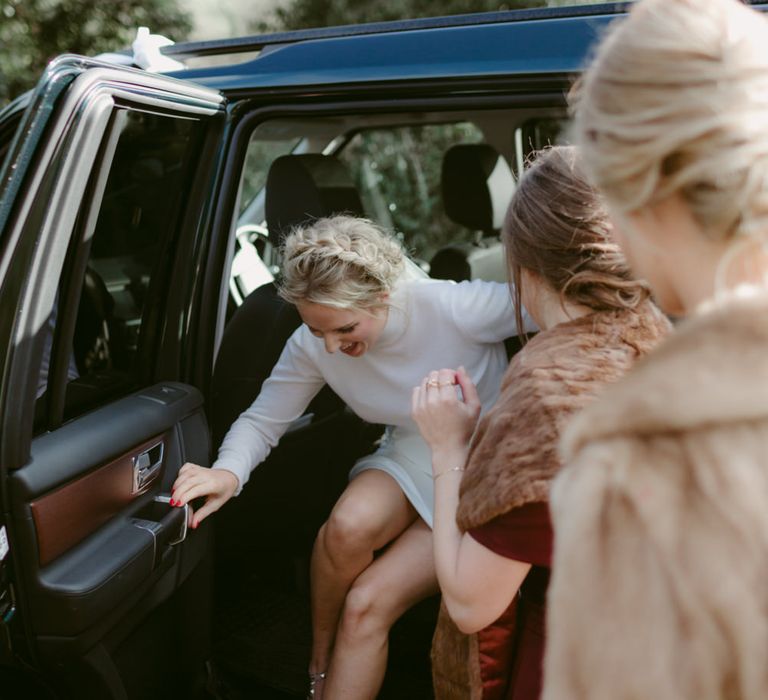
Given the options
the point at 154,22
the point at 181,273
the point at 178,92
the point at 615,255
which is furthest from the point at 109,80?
the point at 154,22

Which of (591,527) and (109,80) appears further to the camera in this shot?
(109,80)

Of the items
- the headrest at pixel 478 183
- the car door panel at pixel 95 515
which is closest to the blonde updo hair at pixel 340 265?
the car door panel at pixel 95 515

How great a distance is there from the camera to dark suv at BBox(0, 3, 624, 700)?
1459 mm

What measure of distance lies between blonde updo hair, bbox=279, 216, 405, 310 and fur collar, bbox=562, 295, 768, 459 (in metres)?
1.33

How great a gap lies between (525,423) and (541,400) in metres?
0.04

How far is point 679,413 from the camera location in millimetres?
747

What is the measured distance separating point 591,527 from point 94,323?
2316 mm

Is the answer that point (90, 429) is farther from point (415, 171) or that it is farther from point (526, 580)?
point (415, 171)

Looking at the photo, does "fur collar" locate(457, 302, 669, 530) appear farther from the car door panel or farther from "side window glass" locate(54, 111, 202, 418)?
"side window glass" locate(54, 111, 202, 418)

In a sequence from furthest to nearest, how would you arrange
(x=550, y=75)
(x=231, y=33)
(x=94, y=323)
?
1. (x=231, y=33)
2. (x=94, y=323)
3. (x=550, y=75)

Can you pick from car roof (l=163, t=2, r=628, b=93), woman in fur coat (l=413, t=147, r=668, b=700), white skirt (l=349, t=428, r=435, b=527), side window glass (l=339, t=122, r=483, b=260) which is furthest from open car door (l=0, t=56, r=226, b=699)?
side window glass (l=339, t=122, r=483, b=260)

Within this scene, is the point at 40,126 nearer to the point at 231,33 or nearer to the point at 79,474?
the point at 79,474

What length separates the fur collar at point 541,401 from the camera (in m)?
1.25

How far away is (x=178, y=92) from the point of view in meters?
1.89
